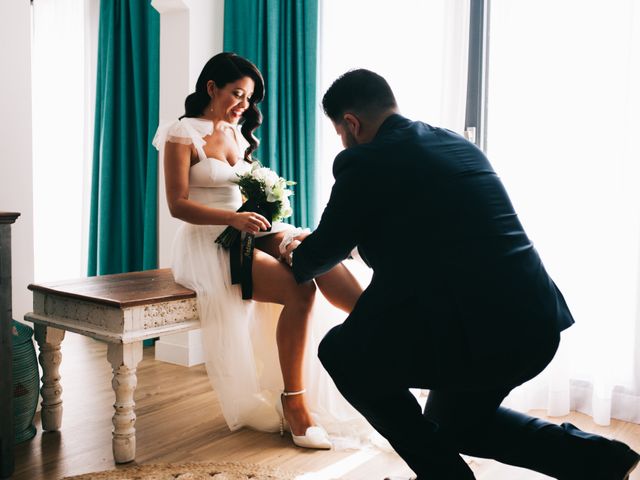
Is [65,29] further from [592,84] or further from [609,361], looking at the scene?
[609,361]

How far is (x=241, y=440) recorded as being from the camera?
7.80 ft

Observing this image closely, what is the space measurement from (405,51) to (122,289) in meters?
1.84

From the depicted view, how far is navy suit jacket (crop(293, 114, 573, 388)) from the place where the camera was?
1.39m

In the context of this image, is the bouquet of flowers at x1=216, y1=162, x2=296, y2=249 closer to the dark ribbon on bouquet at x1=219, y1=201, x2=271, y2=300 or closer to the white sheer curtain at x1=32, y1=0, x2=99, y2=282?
the dark ribbon on bouquet at x1=219, y1=201, x2=271, y2=300

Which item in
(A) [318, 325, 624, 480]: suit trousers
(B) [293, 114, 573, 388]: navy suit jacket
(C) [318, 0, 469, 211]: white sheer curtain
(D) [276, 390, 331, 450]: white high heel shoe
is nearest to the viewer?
(B) [293, 114, 573, 388]: navy suit jacket

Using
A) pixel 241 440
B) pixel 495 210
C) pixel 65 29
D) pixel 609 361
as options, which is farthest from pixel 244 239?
pixel 65 29

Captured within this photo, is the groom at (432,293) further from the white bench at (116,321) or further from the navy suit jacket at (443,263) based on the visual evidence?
the white bench at (116,321)

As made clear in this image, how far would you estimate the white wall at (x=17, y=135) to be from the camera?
2.52 m

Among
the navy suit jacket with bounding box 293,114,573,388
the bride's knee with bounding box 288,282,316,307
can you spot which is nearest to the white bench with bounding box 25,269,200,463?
the bride's knee with bounding box 288,282,316,307

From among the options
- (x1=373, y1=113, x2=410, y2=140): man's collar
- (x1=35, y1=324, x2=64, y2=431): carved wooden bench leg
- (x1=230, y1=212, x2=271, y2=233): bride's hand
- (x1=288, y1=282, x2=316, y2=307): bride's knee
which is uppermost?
(x1=373, y1=113, x2=410, y2=140): man's collar

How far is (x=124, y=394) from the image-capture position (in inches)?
83.2

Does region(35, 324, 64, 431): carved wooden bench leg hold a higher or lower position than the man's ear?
lower

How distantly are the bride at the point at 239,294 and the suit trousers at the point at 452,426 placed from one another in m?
0.70

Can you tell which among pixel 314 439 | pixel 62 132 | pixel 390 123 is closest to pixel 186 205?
pixel 314 439
